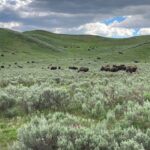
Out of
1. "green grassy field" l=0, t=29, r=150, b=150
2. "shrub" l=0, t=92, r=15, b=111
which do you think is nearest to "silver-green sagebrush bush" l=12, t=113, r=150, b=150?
"green grassy field" l=0, t=29, r=150, b=150

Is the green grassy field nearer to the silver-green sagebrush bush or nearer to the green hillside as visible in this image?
the silver-green sagebrush bush

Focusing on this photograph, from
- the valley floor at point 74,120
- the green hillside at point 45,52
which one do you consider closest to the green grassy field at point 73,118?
the valley floor at point 74,120

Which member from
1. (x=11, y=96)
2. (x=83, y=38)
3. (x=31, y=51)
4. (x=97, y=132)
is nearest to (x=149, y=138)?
(x=97, y=132)

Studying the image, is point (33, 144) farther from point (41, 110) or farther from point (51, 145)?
point (41, 110)

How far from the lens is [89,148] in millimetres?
8547

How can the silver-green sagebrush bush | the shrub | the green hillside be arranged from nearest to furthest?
the silver-green sagebrush bush < the shrub < the green hillside

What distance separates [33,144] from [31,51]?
81.6 metres

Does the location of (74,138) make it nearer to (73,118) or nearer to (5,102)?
(73,118)

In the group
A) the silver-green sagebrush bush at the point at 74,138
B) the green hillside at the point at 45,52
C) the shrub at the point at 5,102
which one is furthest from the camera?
the green hillside at the point at 45,52

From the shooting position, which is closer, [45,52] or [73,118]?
[73,118]

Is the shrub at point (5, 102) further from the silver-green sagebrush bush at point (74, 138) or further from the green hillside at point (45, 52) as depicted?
the green hillside at point (45, 52)

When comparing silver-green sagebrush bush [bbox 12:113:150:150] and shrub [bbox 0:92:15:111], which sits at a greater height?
silver-green sagebrush bush [bbox 12:113:150:150]

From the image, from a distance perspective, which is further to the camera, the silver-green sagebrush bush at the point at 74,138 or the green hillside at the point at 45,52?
the green hillside at the point at 45,52

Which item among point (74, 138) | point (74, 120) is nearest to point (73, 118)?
point (74, 120)
